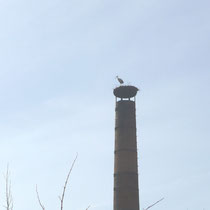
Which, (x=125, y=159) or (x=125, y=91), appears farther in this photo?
(x=125, y=91)

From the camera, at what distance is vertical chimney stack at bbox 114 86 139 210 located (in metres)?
26.5

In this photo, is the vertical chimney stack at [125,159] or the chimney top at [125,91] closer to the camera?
the vertical chimney stack at [125,159]

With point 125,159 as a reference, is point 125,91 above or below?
above

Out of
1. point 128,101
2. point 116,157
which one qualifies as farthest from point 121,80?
point 116,157

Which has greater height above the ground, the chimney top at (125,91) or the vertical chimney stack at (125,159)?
the chimney top at (125,91)

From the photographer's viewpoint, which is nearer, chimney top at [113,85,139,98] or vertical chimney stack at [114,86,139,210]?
vertical chimney stack at [114,86,139,210]

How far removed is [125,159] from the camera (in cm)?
2694

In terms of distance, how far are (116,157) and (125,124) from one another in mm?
2618

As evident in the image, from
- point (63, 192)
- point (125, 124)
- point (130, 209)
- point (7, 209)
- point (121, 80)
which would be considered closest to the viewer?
point (63, 192)

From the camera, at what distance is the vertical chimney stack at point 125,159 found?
26513 mm

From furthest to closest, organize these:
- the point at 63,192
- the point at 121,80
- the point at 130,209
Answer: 1. the point at 121,80
2. the point at 130,209
3. the point at 63,192

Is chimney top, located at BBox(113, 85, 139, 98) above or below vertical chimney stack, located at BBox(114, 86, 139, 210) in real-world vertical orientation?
above

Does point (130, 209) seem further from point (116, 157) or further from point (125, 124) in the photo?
point (125, 124)

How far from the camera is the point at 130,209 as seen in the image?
26.3m
